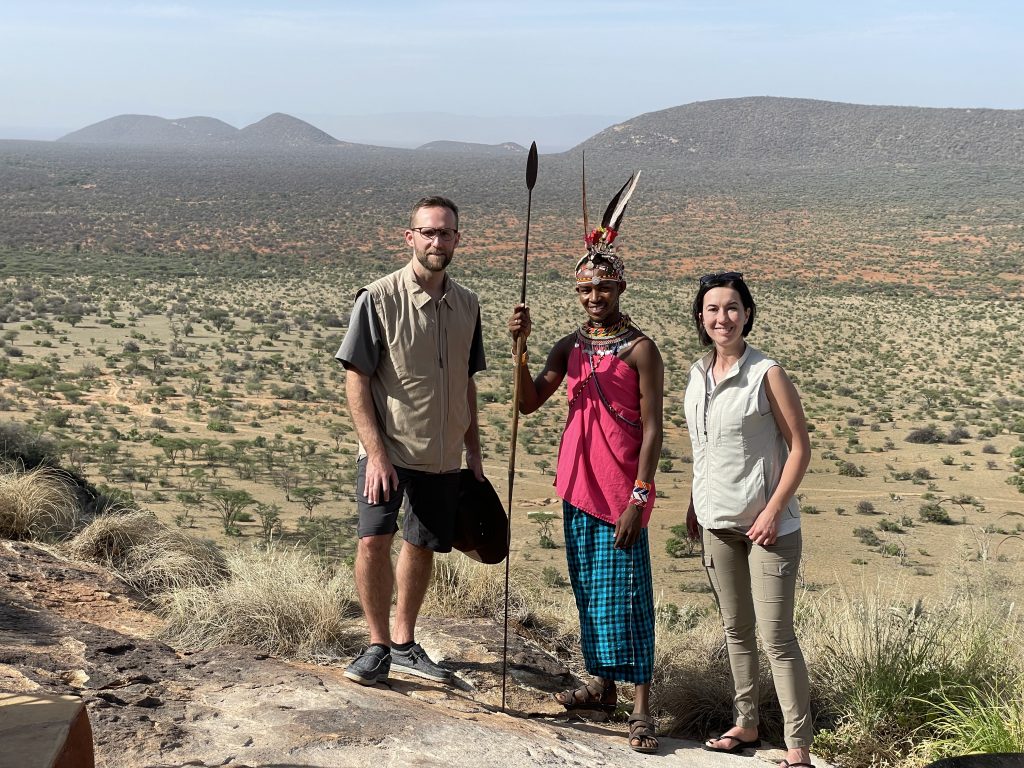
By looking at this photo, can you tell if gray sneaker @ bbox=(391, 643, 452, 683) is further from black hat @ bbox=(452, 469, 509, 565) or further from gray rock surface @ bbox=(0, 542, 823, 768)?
black hat @ bbox=(452, 469, 509, 565)

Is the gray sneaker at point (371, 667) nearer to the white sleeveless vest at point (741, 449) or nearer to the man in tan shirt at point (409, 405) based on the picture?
the man in tan shirt at point (409, 405)

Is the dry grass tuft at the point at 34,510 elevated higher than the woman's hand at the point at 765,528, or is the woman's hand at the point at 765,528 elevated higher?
the woman's hand at the point at 765,528

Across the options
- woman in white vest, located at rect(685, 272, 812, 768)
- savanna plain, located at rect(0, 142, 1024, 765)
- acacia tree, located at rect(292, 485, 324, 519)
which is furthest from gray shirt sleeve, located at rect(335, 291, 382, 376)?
acacia tree, located at rect(292, 485, 324, 519)

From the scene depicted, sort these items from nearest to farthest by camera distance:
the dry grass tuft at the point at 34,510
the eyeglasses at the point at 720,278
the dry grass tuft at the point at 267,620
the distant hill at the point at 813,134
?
the eyeglasses at the point at 720,278 < the dry grass tuft at the point at 267,620 < the dry grass tuft at the point at 34,510 < the distant hill at the point at 813,134

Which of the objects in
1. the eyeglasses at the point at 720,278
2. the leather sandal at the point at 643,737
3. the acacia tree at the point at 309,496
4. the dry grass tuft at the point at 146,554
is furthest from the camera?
the acacia tree at the point at 309,496

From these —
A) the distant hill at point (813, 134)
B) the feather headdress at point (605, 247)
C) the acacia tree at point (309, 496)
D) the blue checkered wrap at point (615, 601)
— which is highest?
the distant hill at point (813, 134)

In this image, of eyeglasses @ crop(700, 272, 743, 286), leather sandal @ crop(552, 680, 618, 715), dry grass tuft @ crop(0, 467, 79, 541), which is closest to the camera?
eyeglasses @ crop(700, 272, 743, 286)

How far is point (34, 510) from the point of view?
6332 mm

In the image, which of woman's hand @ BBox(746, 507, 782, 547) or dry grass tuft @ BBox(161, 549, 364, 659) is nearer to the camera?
woman's hand @ BBox(746, 507, 782, 547)

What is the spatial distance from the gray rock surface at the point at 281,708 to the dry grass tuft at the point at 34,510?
132 cm

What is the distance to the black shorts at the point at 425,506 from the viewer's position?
4.14 metres

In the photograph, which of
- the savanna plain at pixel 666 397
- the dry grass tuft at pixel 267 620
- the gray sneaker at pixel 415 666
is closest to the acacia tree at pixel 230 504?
the savanna plain at pixel 666 397

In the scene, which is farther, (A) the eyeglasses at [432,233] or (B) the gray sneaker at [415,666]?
(B) the gray sneaker at [415,666]

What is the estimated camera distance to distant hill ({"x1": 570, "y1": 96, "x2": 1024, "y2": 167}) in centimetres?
10188
